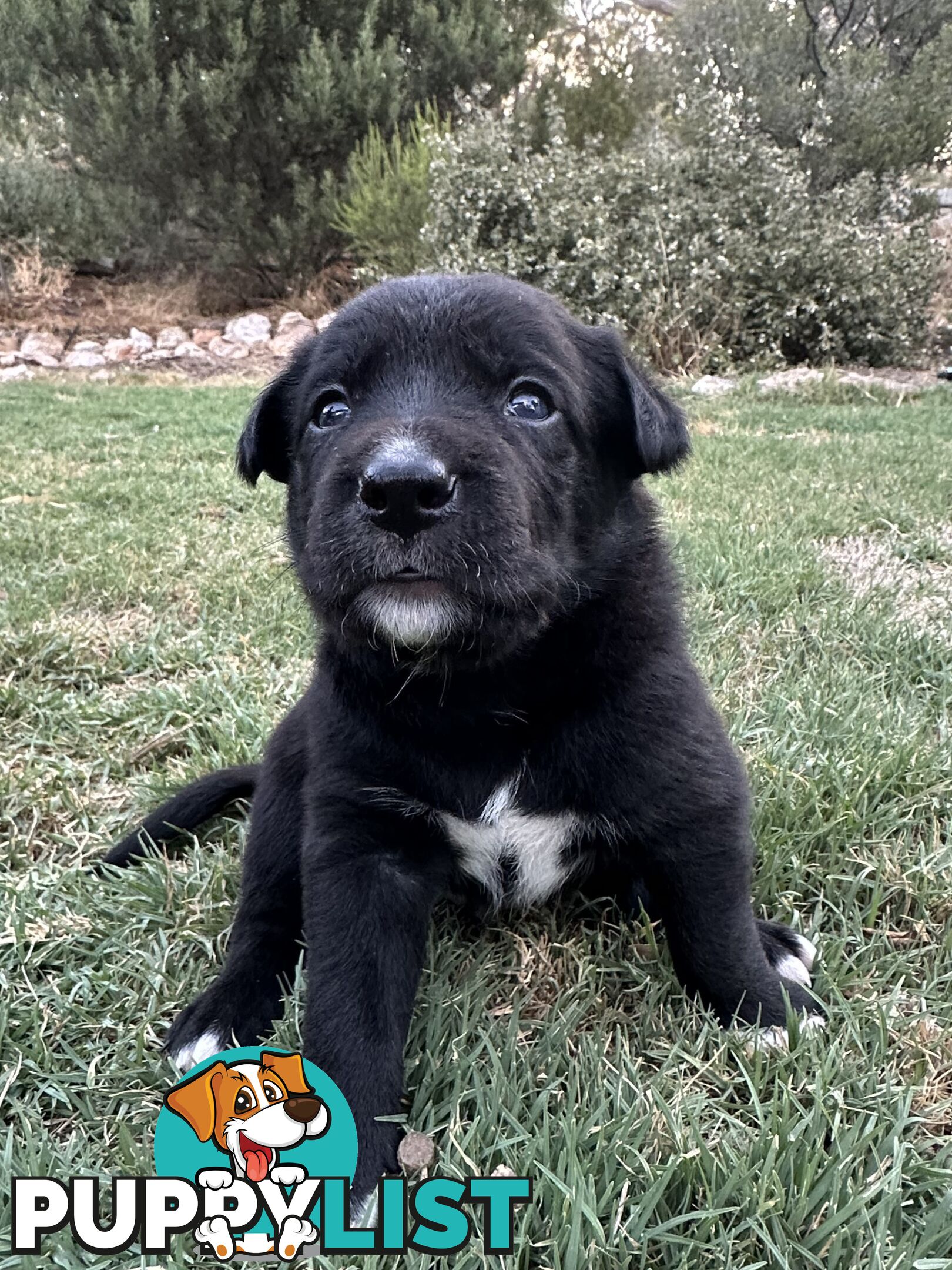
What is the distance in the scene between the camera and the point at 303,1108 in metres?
1.25

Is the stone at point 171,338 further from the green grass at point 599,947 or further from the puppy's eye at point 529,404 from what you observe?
the puppy's eye at point 529,404

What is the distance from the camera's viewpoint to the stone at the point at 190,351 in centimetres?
1288

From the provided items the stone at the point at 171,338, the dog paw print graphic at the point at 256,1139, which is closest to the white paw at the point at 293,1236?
the dog paw print graphic at the point at 256,1139

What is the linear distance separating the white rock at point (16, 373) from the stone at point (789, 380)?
8592 mm

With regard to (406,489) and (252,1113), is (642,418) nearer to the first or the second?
(406,489)

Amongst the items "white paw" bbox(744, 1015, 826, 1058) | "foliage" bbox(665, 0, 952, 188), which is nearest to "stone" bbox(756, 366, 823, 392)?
"foliage" bbox(665, 0, 952, 188)

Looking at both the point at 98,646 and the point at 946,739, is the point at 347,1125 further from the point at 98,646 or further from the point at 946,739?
the point at 98,646

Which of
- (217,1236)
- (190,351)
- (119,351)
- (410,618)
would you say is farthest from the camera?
(119,351)

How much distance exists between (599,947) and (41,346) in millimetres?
A: 14087

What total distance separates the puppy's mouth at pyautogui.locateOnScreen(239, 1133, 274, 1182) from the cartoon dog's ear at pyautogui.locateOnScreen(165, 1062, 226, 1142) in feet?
0.16

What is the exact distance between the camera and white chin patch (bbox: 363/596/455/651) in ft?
4.50

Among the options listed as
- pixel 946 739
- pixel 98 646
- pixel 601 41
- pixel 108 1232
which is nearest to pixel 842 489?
pixel 946 739

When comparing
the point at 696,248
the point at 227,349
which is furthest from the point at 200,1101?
the point at 227,349

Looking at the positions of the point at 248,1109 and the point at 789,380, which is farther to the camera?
the point at 789,380
